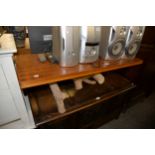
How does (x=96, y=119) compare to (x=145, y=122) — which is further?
(x=145, y=122)

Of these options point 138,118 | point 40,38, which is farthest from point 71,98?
point 138,118

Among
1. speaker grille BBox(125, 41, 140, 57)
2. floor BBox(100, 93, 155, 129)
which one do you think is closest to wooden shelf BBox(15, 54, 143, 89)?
speaker grille BBox(125, 41, 140, 57)

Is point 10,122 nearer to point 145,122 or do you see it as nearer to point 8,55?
point 8,55

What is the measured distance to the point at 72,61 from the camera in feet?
2.47

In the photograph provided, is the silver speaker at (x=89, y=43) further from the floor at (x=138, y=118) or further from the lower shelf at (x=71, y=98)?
the floor at (x=138, y=118)

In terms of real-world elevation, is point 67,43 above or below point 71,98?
above

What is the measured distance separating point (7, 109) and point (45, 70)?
1.61 feet

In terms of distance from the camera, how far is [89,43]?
29.3 inches

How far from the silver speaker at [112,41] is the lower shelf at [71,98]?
11.4 inches

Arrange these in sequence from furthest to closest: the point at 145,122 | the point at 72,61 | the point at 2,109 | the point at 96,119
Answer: the point at 145,122 < the point at 96,119 < the point at 2,109 < the point at 72,61

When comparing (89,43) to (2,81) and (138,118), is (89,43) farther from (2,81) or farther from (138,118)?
(138,118)

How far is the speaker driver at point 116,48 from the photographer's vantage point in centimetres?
84
